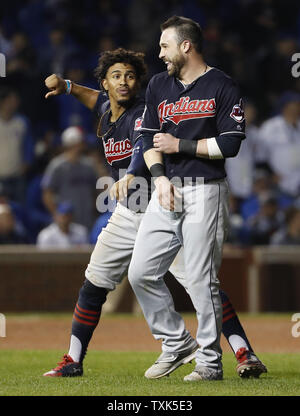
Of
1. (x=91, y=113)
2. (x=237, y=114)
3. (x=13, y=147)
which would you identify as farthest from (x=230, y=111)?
(x=91, y=113)

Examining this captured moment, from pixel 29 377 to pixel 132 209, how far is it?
1.32m

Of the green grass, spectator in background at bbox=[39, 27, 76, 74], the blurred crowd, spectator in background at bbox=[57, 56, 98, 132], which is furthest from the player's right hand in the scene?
spectator in background at bbox=[39, 27, 76, 74]

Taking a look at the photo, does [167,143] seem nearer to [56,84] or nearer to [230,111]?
[230,111]

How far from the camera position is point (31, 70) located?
1417 centimetres

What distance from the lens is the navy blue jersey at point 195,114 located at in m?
5.88

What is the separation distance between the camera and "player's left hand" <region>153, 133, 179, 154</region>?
19.4 ft

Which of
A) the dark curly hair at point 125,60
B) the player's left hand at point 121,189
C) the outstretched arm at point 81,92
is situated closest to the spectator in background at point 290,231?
the outstretched arm at point 81,92

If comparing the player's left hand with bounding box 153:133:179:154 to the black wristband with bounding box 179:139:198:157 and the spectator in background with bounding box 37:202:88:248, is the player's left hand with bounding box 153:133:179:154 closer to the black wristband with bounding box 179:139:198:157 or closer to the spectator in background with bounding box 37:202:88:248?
the black wristband with bounding box 179:139:198:157

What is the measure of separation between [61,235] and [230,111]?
7186 millimetres

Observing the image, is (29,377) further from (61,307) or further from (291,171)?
(291,171)

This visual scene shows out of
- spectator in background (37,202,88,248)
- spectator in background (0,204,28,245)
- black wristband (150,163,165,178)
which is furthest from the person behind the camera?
spectator in background (37,202,88,248)

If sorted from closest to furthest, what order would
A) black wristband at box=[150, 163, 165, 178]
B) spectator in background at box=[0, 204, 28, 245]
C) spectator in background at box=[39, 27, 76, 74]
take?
black wristband at box=[150, 163, 165, 178] → spectator in background at box=[0, 204, 28, 245] → spectator in background at box=[39, 27, 76, 74]

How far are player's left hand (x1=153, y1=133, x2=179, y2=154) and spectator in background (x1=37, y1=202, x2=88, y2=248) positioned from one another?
6692 millimetres

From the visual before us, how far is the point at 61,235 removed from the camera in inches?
504
